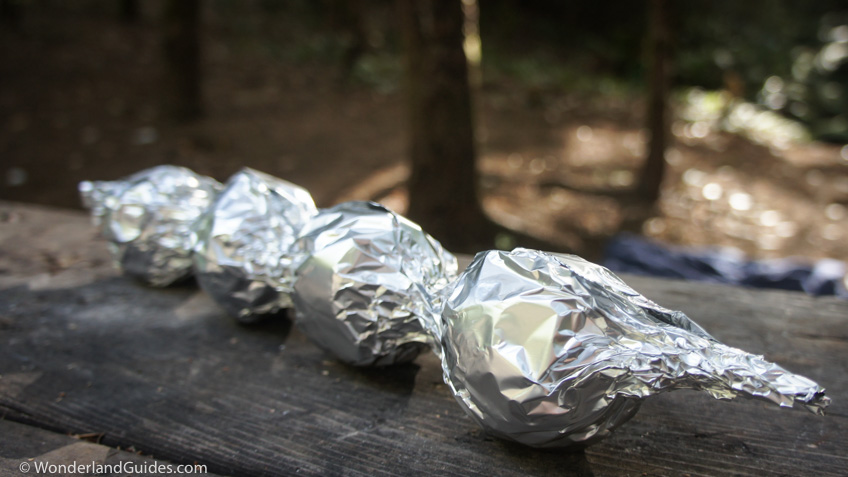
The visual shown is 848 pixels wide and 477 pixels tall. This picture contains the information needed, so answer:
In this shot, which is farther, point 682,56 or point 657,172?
point 682,56

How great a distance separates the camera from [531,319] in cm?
89

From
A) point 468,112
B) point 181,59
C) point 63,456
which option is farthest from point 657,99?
point 63,456

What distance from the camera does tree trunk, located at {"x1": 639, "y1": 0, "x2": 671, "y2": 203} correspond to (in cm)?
488

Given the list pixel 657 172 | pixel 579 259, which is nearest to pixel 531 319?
pixel 579 259

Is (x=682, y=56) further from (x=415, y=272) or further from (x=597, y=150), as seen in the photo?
(x=415, y=272)

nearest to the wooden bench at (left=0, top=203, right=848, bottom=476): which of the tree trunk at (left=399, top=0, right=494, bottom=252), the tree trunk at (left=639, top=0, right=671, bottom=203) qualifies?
the tree trunk at (left=399, top=0, right=494, bottom=252)

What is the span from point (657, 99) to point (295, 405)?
15.7 ft

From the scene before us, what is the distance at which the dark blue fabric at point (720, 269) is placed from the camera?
266 centimetres

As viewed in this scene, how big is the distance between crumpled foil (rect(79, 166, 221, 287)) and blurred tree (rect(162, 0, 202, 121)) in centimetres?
475

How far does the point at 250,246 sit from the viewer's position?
1287 mm

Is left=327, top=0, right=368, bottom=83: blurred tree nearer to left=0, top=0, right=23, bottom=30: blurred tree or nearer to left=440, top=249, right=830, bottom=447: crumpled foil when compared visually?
left=0, top=0, right=23, bottom=30: blurred tree

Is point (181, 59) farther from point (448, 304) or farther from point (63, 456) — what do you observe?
point (448, 304)

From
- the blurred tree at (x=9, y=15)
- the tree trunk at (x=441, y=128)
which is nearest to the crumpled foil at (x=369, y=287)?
the tree trunk at (x=441, y=128)

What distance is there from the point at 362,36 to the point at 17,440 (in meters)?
8.35
